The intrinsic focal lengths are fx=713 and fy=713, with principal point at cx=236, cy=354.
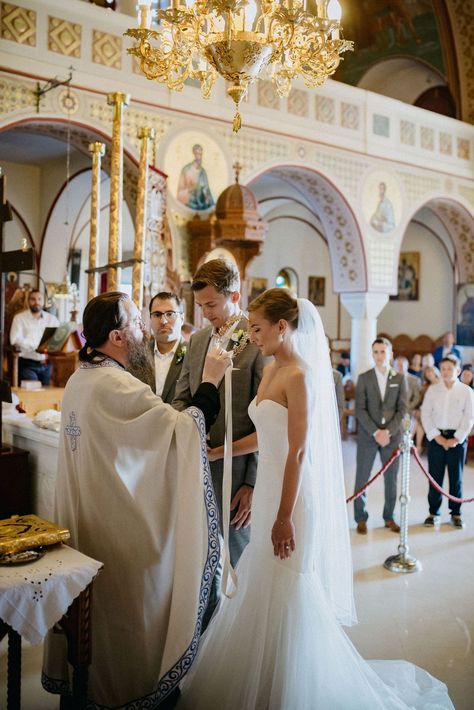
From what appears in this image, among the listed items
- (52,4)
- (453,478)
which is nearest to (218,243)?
(52,4)

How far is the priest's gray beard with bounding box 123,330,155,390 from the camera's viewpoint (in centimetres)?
307

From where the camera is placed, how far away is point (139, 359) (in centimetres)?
312

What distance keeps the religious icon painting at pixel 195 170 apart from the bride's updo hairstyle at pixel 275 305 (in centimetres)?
727

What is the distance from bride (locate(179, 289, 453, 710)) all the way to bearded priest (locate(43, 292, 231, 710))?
0.84 ft

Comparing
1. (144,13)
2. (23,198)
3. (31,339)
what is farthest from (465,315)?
(144,13)

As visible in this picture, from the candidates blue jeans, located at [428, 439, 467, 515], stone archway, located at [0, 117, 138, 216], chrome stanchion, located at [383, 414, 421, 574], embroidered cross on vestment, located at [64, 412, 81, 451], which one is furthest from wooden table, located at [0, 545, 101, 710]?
stone archway, located at [0, 117, 138, 216]

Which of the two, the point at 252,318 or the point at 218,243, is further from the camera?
the point at 218,243

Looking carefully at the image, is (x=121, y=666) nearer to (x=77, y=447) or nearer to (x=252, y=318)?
(x=77, y=447)

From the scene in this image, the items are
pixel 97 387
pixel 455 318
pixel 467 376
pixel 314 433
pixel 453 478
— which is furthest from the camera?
pixel 455 318

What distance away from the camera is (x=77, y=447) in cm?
299

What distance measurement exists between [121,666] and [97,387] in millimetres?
1175

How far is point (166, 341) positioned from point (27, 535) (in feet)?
6.76

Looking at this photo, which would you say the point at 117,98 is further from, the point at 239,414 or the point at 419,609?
the point at 419,609

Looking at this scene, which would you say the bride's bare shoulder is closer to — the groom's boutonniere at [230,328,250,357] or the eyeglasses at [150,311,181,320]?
the groom's boutonniere at [230,328,250,357]
